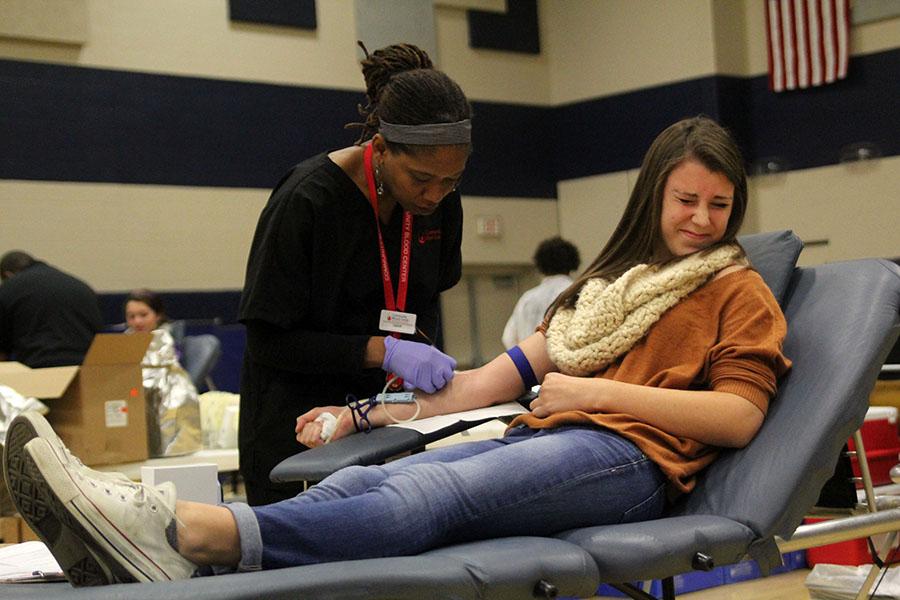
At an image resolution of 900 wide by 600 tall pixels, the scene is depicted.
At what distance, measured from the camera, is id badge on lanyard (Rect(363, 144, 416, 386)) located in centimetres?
214

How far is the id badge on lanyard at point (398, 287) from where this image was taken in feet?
7.01

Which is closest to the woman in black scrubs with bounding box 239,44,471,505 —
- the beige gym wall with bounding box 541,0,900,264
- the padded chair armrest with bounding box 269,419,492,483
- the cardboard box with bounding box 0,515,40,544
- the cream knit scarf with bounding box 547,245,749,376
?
the padded chair armrest with bounding box 269,419,492,483

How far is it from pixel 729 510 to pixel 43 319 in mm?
4036

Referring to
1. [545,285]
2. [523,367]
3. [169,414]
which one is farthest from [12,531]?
[545,285]

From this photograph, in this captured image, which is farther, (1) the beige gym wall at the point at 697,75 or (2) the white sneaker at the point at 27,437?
(1) the beige gym wall at the point at 697,75

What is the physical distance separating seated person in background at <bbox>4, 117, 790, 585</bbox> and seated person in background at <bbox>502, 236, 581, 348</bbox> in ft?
12.0

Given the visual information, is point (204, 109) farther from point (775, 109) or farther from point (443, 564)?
point (443, 564)

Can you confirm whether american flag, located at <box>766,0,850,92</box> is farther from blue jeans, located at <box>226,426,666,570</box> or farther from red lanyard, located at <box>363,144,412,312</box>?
blue jeans, located at <box>226,426,666,570</box>

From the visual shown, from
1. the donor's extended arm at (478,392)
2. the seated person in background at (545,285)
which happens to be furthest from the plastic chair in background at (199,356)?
the donor's extended arm at (478,392)

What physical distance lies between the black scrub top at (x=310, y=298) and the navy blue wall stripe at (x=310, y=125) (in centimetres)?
510

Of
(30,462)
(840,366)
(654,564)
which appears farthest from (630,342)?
(30,462)

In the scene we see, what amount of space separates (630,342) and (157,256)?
5677 millimetres

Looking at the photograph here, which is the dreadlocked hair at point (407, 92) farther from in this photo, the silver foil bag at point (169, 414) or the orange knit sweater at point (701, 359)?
the silver foil bag at point (169, 414)

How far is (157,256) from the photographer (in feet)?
23.3
